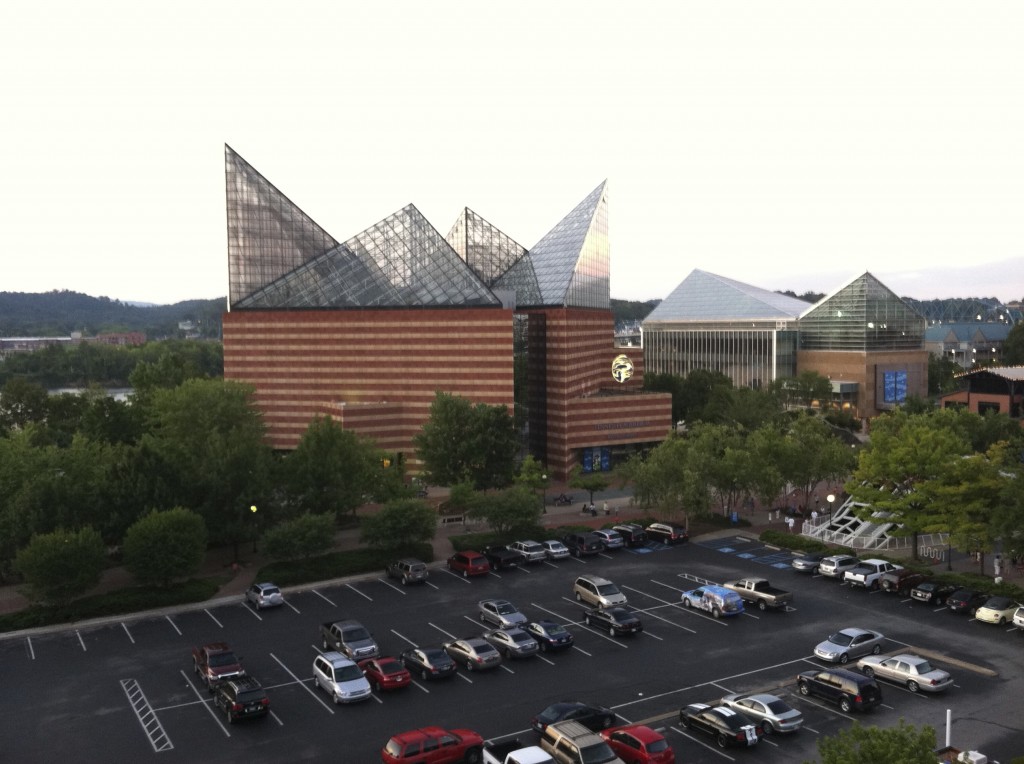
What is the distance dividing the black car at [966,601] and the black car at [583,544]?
20.2 metres

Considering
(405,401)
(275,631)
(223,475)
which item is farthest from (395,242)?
(275,631)

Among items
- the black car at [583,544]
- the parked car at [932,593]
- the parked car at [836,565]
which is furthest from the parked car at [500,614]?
the parked car at [932,593]

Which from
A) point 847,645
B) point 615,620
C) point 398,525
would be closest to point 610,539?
point 398,525

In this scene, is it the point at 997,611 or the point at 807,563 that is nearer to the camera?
the point at 997,611

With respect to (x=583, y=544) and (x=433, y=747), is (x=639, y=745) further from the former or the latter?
(x=583, y=544)

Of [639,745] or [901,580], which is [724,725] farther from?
[901,580]

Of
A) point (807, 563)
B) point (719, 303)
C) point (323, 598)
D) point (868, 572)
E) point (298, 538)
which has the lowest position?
point (323, 598)

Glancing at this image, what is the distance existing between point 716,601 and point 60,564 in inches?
1247

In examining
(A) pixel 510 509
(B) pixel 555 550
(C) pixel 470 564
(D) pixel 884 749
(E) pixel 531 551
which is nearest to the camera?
(D) pixel 884 749

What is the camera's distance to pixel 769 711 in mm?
27828

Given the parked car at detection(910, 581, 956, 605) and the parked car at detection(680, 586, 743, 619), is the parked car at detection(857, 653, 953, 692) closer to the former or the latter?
the parked car at detection(680, 586, 743, 619)

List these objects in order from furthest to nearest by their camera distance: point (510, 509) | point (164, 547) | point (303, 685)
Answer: point (510, 509) → point (164, 547) → point (303, 685)

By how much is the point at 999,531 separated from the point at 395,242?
56554 millimetres

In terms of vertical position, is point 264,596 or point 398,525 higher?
point 398,525
